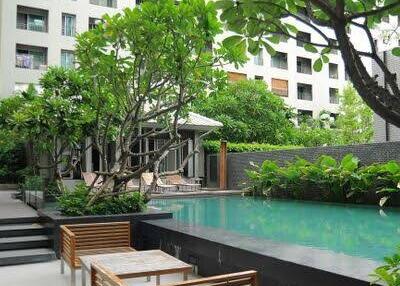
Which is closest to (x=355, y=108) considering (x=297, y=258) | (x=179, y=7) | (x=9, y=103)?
(x=9, y=103)

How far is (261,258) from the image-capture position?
4.84 m

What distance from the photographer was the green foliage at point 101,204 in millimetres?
8469

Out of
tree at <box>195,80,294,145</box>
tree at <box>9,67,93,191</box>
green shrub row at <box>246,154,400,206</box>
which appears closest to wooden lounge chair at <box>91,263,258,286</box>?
tree at <box>9,67,93,191</box>

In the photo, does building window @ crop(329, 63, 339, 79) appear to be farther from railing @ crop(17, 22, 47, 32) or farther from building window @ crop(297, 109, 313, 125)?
railing @ crop(17, 22, 47, 32)

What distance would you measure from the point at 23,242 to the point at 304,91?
36.4 meters

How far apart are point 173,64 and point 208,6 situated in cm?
143

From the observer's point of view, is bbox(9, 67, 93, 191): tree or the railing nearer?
bbox(9, 67, 93, 191): tree

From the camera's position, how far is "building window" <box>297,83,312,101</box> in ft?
135

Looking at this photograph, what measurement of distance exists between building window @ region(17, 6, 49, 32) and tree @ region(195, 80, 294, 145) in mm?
10981

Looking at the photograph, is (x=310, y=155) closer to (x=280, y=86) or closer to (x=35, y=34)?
(x=35, y=34)

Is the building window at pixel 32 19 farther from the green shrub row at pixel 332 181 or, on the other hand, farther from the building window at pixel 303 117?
the building window at pixel 303 117

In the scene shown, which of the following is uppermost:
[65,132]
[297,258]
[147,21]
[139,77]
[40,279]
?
[147,21]

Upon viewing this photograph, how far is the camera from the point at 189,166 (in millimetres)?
23734

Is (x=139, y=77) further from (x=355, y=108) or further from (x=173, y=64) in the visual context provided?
(x=355, y=108)
